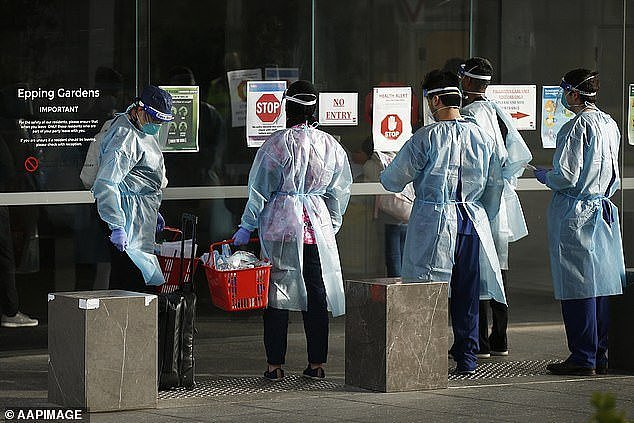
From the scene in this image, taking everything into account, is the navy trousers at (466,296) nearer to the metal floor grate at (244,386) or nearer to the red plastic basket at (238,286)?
the metal floor grate at (244,386)

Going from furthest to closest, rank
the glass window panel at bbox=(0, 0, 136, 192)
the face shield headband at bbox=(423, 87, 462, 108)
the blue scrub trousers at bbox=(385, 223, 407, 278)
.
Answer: the blue scrub trousers at bbox=(385, 223, 407, 278), the glass window panel at bbox=(0, 0, 136, 192), the face shield headband at bbox=(423, 87, 462, 108)

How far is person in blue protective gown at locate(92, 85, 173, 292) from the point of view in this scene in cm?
775

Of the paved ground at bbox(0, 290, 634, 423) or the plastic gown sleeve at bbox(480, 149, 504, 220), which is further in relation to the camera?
the plastic gown sleeve at bbox(480, 149, 504, 220)

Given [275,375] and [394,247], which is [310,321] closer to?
[275,375]

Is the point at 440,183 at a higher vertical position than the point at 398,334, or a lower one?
higher

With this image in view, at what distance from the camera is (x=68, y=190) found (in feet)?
30.8

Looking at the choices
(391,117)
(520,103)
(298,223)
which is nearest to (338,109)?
(391,117)

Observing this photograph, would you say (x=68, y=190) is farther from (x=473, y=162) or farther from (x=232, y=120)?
(x=473, y=162)

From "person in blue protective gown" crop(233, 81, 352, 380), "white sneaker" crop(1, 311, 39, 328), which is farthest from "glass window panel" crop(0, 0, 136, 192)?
"person in blue protective gown" crop(233, 81, 352, 380)

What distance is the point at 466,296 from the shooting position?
8.30 m

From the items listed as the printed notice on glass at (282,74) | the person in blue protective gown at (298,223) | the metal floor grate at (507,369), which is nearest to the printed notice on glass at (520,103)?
the printed notice on glass at (282,74)

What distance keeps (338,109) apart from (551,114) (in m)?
2.02

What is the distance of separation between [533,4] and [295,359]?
13.1ft

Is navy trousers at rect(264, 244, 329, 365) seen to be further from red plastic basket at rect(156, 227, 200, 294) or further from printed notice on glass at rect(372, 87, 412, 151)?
printed notice on glass at rect(372, 87, 412, 151)
